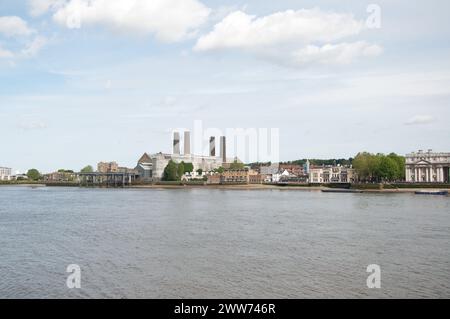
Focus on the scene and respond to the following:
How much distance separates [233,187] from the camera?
452 ft

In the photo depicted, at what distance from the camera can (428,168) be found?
110 meters

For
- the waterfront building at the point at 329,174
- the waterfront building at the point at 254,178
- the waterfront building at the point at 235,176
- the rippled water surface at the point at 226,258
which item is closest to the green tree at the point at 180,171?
the waterfront building at the point at 235,176

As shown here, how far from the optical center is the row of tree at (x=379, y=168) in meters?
104

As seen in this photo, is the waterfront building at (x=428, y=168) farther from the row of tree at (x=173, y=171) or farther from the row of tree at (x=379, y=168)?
the row of tree at (x=173, y=171)

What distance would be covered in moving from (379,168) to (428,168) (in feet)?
44.2

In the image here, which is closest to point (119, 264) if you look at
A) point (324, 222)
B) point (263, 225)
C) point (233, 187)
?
point (263, 225)

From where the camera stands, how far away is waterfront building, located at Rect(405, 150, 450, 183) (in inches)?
4328

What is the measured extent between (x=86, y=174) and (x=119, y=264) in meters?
172

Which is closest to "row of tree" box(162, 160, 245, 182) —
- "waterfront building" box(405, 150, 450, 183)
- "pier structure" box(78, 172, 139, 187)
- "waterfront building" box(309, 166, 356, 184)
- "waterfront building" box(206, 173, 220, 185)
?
"waterfront building" box(206, 173, 220, 185)

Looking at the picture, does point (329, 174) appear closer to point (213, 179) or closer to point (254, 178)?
point (254, 178)

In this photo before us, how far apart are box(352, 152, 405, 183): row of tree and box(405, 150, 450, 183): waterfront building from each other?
2609mm

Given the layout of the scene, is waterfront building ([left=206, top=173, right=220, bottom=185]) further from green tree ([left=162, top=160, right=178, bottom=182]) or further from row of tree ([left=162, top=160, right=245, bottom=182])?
green tree ([left=162, top=160, right=178, bottom=182])
